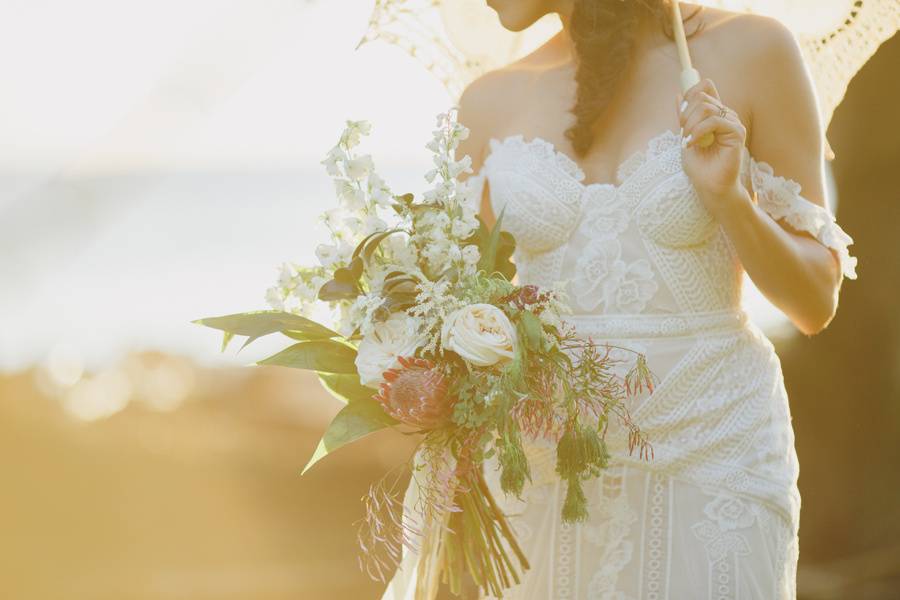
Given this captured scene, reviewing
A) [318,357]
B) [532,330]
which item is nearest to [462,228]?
[532,330]

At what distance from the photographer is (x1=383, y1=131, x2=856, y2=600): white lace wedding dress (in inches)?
96.3

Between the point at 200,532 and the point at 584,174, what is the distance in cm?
974

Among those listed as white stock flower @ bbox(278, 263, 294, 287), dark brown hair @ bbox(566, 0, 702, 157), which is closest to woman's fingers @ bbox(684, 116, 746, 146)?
dark brown hair @ bbox(566, 0, 702, 157)

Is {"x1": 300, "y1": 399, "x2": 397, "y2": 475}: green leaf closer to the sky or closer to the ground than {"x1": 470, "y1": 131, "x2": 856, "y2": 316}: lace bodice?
closer to the ground

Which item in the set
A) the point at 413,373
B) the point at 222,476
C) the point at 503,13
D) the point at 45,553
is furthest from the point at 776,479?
the point at 45,553

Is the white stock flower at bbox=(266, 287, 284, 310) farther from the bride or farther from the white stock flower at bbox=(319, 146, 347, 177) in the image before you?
the bride

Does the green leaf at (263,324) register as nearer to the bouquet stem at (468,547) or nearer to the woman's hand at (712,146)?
the bouquet stem at (468,547)

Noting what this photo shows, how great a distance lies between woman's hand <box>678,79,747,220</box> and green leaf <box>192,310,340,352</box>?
0.80 m

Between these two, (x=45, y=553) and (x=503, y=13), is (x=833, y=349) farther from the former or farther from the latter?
(x=45, y=553)

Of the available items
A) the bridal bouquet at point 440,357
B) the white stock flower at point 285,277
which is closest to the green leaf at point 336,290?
the bridal bouquet at point 440,357

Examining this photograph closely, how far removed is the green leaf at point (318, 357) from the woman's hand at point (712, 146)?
2.55ft

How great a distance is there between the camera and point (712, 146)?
241cm

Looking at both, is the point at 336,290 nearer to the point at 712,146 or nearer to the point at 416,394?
the point at 416,394

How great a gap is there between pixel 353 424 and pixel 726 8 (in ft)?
4.55
